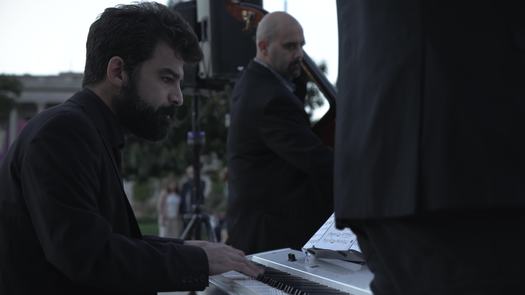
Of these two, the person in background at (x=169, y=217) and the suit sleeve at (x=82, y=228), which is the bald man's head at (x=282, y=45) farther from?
the person in background at (x=169, y=217)

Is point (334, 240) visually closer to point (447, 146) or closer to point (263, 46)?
point (447, 146)

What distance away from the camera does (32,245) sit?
6.10ft

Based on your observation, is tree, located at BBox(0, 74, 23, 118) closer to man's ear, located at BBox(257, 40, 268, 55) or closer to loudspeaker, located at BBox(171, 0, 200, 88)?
loudspeaker, located at BBox(171, 0, 200, 88)

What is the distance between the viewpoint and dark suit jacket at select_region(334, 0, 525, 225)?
105 cm

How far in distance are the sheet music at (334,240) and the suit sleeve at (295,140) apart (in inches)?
34.3

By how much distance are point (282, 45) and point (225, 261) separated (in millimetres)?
1843

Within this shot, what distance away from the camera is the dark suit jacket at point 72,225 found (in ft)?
5.65

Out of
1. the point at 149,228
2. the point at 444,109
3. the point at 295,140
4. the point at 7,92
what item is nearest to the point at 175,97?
the point at 295,140

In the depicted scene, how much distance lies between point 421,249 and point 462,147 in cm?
17

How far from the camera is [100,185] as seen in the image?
1.90 m

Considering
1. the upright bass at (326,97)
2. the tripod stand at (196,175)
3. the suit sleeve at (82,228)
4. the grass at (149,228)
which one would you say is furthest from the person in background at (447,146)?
the grass at (149,228)

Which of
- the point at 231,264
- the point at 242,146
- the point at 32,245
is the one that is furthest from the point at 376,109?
the point at 242,146

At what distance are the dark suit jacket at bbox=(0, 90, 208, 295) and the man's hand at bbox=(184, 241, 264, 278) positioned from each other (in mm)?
33

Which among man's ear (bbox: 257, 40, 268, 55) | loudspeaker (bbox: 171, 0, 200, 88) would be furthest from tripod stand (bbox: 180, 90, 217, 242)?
man's ear (bbox: 257, 40, 268, 55)
